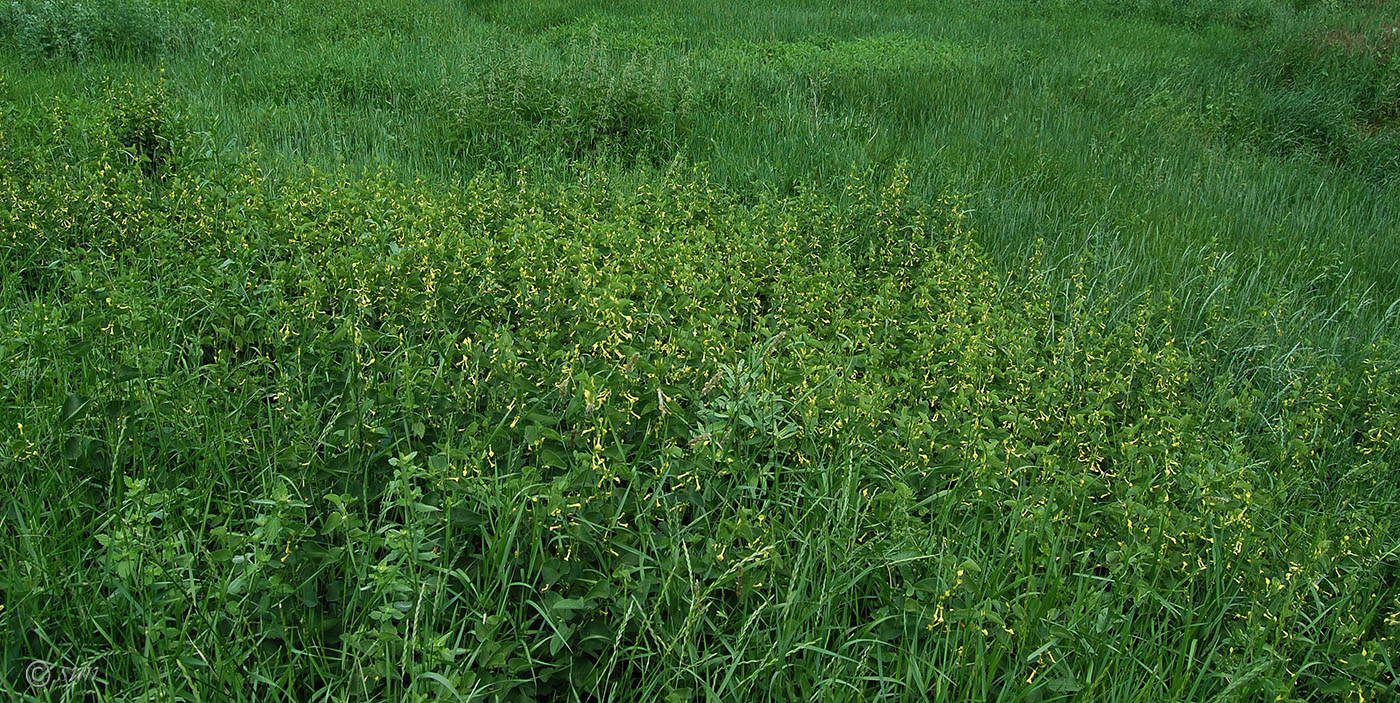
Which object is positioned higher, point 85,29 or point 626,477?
point 85,29

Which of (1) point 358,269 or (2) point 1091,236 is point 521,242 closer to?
(1) point 358,269

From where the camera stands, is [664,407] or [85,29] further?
[85,29]

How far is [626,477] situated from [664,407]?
275mm

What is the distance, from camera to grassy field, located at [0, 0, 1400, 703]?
7.59 ft

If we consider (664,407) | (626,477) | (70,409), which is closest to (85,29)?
(70,409)

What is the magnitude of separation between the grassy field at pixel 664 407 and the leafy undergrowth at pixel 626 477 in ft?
0.06

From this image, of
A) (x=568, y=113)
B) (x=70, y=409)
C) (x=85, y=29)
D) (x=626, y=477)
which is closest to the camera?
(x=626, y=477)

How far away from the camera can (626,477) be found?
2559mm

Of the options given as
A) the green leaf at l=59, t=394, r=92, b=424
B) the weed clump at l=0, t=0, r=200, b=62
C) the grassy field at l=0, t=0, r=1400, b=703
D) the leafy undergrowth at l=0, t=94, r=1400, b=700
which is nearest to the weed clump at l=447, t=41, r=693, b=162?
the grassy field at l=0, t=0, r=1400, b=703

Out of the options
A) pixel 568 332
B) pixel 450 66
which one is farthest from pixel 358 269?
pixel 450 66

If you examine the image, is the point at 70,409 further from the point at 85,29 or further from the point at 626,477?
the point at 85,29

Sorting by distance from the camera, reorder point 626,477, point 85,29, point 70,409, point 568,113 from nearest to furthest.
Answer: point 626,477 → point 70,409 → point 568,113 → point 85,29

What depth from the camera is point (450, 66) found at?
729cm

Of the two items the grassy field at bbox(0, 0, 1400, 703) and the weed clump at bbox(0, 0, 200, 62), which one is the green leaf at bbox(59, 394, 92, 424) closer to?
the grassy field at bbox(0, 0, 1400, 703)
